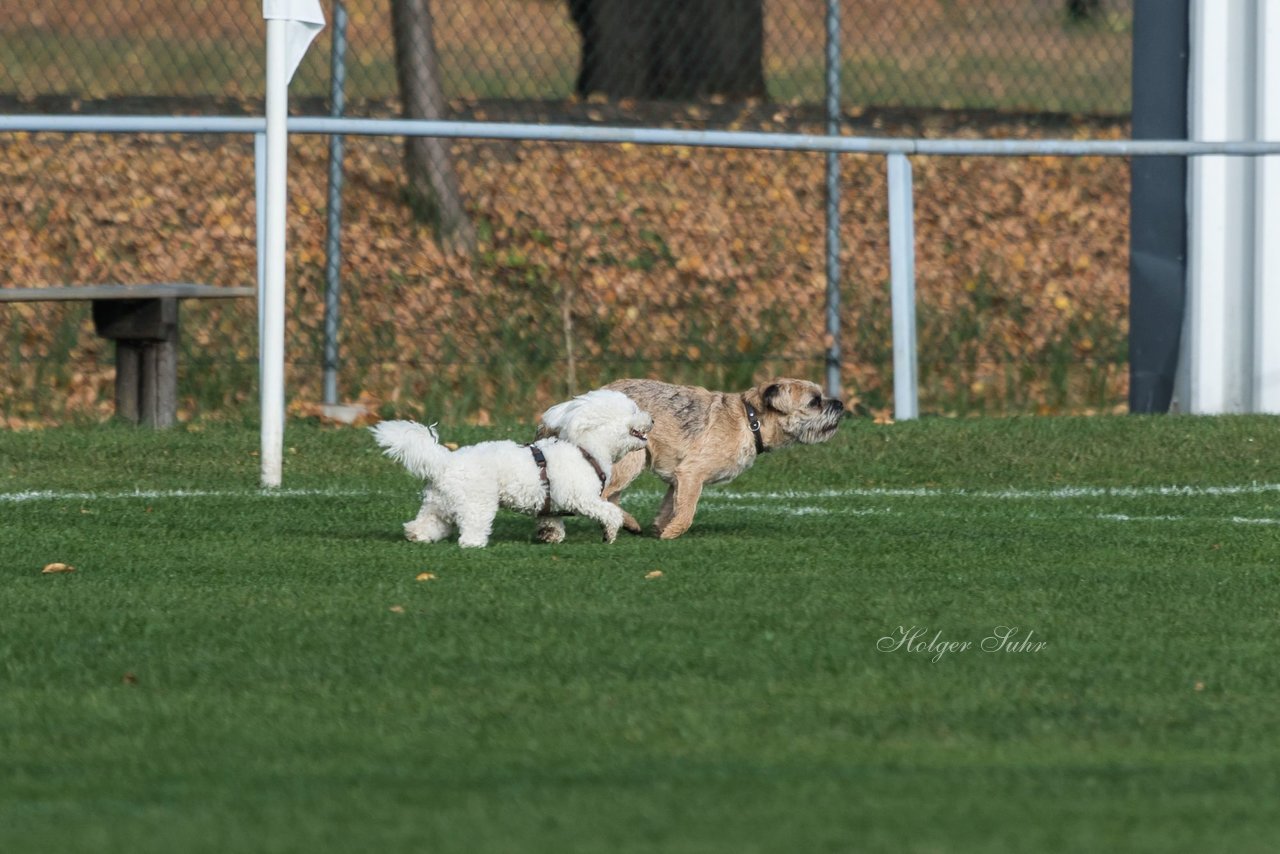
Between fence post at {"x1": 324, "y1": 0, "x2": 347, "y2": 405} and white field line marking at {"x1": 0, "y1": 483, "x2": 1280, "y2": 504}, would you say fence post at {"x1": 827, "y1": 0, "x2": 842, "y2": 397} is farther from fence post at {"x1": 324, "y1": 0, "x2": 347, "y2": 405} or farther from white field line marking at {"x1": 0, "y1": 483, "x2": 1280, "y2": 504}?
fence post at {"x1": 324, "y1": 0, "x2": 347, "y2": 405}

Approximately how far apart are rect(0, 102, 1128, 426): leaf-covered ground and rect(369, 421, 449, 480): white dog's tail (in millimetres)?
4885

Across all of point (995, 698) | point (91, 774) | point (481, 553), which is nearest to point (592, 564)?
point (481, 553)

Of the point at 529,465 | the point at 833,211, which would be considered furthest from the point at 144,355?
the point at 529,465

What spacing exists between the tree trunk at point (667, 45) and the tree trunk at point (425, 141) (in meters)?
1.39

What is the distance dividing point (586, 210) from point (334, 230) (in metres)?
3.22

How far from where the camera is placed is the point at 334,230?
11.2m

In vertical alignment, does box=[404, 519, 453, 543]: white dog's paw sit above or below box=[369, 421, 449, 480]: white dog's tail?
below

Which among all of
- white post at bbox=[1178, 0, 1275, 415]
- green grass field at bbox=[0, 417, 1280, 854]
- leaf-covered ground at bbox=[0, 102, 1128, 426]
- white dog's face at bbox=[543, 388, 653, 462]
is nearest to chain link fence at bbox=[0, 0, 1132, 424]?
leaf-covered ground at bbox=[0, 102, 1128, 426]

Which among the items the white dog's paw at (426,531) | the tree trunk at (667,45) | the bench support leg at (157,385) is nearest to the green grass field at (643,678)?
the white dog's paw at (426,531)

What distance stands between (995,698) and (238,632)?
7.06ft

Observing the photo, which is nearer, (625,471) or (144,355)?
(625,471)

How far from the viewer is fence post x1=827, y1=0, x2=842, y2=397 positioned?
37.2ft

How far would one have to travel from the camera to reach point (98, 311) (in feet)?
35.3
